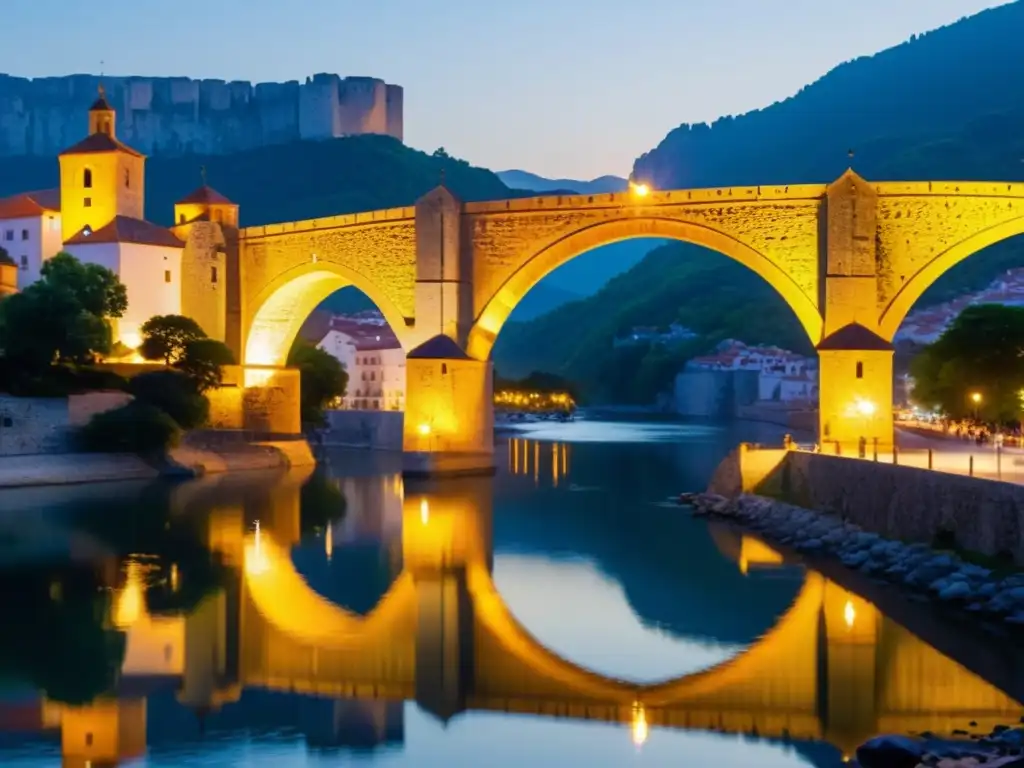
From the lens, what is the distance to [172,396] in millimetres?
31422

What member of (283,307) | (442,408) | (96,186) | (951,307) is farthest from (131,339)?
(951,307)

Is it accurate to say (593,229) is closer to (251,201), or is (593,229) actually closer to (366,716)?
(366,716)

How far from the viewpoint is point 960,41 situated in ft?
433

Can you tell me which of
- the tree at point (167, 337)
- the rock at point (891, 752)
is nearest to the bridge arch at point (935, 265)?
the rock at point (891, 752)

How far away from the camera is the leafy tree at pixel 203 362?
109 ft

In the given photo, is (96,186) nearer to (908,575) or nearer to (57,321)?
(57,321)

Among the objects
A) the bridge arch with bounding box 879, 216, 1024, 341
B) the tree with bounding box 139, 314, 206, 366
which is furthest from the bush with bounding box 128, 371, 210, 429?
the bridge arch with bounding box 879, 216, 1024, 341

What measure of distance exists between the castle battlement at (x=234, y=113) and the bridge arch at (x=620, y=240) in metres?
70.9

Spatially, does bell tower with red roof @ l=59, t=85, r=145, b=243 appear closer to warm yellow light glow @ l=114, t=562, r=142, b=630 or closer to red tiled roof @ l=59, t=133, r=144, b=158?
red tiled roof @ l=59, t=133, r=144, b=158

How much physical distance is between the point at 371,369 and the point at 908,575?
38700mm

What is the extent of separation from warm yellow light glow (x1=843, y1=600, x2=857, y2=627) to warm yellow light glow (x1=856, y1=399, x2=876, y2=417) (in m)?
8.93

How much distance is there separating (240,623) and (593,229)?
14839 mm

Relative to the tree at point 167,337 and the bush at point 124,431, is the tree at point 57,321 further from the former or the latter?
the bush at point 124,431

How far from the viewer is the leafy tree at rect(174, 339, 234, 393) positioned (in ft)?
109
